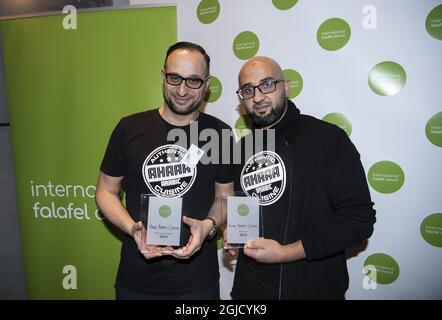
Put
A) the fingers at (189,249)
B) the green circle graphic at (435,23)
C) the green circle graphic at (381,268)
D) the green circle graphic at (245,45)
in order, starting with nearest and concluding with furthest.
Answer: the fingers at (189,249) → the green circle graphic at (435,23) → the green circle graphic at (381,268) → the green circle graphic at (245,45)

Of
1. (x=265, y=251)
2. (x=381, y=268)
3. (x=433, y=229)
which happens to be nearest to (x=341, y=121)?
(x=433, y=229)

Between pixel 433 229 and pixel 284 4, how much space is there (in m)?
1.95

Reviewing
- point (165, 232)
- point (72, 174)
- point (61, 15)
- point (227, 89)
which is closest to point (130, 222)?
point (165, 232)

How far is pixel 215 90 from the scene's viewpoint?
105 inches

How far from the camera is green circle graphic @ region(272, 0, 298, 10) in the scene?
7.79 feet

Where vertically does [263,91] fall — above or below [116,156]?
above

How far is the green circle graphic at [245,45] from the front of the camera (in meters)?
2.49

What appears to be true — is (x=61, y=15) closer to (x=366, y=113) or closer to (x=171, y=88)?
(x=171, y=88)

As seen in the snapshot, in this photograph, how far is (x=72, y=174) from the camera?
8.93 ft

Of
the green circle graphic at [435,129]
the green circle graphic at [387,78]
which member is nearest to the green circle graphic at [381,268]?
the green circle graphic at [435,129]

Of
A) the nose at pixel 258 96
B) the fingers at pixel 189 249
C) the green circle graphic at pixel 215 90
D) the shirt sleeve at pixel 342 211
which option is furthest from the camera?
the green circle graphic at pixel 215 90

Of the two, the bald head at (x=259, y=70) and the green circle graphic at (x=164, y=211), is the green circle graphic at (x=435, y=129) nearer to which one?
the bald head at (x=259, y=70)

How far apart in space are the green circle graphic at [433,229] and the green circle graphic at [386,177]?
0.29 meters

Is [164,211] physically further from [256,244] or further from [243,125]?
[243,125]
